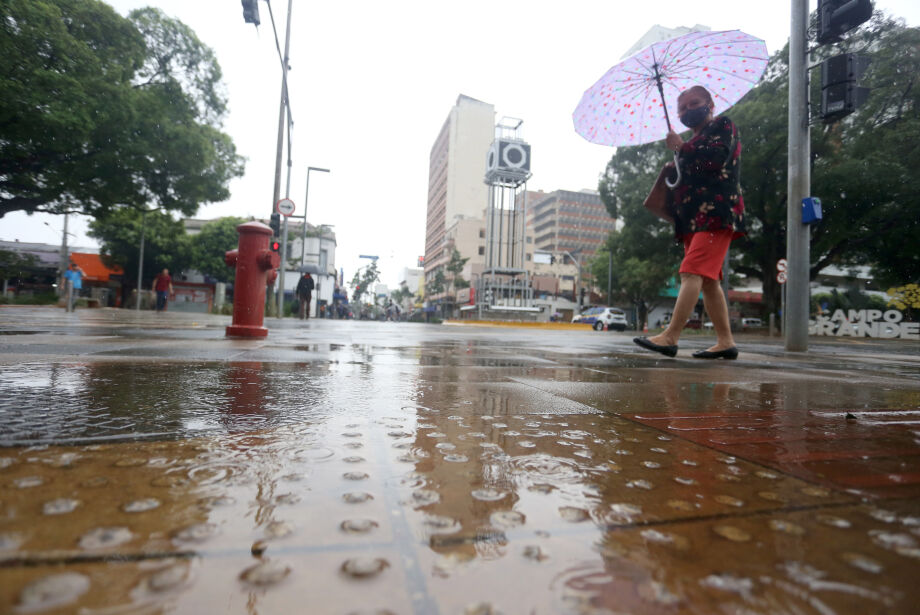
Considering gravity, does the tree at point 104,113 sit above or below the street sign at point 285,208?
above

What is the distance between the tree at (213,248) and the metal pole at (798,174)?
3602 cm

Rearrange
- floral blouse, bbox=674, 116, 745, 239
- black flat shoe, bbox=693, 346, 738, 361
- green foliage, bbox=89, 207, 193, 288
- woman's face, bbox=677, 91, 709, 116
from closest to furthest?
floral blouse, bbox=674, 116, 745, 239, woman's face, bbox=677, 91, 709, 116, black flat shoe, bbox=693, 346, 738, 361, green foliage, bbox=89, 207, 193, 288

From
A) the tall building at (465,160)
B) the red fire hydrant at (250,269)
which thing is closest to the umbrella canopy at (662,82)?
the red fire hydrant at (250,269)

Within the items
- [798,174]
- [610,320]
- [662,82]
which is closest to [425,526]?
[662,82]

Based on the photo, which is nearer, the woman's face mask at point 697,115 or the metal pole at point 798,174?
the woman's face mask at point 697,115

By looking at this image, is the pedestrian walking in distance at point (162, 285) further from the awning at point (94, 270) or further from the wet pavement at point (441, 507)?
the wet pavement at point (441, 507)

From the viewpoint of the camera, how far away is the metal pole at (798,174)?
614 centimetres

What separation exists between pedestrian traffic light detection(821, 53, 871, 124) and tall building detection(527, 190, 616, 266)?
3042 inches

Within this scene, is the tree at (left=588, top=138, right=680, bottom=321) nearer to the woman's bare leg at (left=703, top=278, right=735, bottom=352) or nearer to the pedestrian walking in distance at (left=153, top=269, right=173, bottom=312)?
the woman's bare leg at (left=703, top=278, right=735, bottom=352)

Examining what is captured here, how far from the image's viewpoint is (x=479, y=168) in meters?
78.0

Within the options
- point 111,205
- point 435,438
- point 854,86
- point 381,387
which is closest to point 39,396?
point 381,387

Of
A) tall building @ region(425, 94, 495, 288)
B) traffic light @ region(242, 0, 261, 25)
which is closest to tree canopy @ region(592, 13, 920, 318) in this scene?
traffic light @ region(242, 0, 261, 25)

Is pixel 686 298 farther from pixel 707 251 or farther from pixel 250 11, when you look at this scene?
pixel 250 11

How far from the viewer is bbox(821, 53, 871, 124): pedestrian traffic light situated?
210 inches
